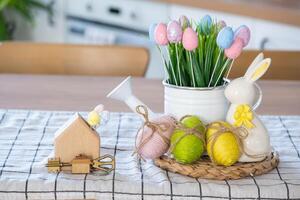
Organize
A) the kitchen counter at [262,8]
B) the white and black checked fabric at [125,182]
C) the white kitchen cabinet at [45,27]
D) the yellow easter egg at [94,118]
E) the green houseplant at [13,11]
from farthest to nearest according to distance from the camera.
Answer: the white kitchen cabinet at [45,27]
the green houseplant at [13,11]
the kitchen counter at [262,8]
the yellow easter egg at [94,118]
the white and black checked fabric at [125,182]

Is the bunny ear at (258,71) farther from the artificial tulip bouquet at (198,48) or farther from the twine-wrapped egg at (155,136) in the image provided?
the twine-wrapped egg at (155,136)

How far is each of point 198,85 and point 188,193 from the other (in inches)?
7.4

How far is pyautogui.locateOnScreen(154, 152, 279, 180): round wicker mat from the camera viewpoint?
1.08 metres

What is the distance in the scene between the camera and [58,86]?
67.2 inches

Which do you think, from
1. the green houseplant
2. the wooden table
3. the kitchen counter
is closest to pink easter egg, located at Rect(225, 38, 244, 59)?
the wooden table

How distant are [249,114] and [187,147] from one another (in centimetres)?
11

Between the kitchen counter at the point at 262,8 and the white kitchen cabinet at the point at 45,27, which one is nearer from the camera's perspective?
the kitchen counter at the point at 262,8

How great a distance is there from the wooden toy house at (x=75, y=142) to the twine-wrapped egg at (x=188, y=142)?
0.43 ft

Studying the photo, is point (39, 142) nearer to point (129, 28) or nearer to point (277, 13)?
point (277, 13)

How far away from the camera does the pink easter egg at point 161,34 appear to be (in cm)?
109

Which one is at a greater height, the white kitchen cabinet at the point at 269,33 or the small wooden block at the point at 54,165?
the white kitchen cabinet at the point at 269,33

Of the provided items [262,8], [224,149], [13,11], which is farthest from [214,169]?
[13,11]

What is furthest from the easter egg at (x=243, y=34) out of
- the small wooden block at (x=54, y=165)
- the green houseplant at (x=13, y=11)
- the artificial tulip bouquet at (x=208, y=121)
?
the green houseplant at (x=13, y=11)

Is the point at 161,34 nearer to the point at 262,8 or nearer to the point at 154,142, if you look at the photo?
the point at 154,142
